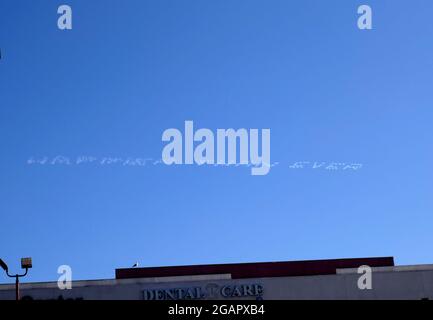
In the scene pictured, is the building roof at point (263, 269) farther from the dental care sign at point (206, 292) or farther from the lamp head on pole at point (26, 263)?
the lamp head on pole at point (26, 263)

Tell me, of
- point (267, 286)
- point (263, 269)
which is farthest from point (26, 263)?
point (263, 269)

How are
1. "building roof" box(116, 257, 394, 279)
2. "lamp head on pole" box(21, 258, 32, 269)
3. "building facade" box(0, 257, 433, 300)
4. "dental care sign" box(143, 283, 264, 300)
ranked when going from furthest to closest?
"building roof" box(116, 257, 394, 279) → "dental care sign" box(143, 283, 264, 300) → "building facade" box(0, 257, 433, 300) → "lamp head on pole" box(21, 258, 32, 269)

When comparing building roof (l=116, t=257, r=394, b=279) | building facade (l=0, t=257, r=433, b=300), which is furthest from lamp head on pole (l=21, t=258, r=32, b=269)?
building roof (l=116, t=257, r=394, b=279)

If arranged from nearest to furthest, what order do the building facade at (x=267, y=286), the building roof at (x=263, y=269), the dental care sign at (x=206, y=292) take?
the building facade at (x=267, y=286), the dental care sign at (x=206, y=292), the building roof at (x=263, y=269)

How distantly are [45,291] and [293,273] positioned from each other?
→ 80.4ft

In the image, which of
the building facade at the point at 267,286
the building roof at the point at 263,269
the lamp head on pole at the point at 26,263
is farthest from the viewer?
the building roof at the point at 263,269

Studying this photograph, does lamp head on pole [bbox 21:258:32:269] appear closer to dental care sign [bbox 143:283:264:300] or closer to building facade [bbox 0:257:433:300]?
building facade [bbox 0:257:433:300]

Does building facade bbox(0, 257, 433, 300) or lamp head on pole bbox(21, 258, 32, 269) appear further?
building facade bbox(0, 257, 433, 300)

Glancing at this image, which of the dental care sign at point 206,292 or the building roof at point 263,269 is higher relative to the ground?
the building roof at point 263,269

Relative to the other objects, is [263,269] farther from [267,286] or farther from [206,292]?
[206,292]

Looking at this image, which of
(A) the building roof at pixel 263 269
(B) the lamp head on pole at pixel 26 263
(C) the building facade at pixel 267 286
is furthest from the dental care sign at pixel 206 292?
(B) the lamp head on pole at pixel 26 263
